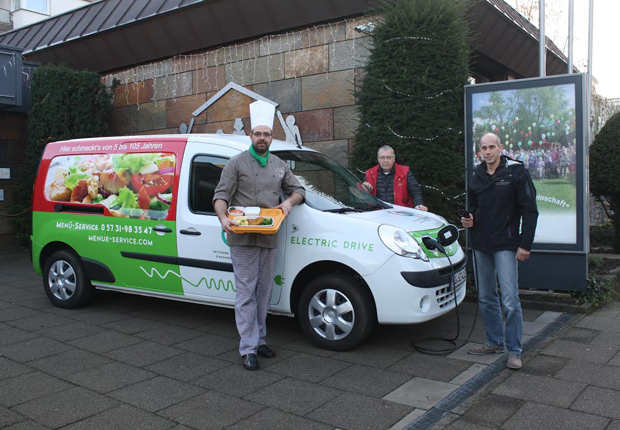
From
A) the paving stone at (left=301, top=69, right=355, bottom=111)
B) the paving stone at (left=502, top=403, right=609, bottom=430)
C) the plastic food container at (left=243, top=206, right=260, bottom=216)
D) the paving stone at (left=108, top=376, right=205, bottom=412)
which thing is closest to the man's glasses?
the plastic food container at (left=243, top=206, right=260, bottom=216)

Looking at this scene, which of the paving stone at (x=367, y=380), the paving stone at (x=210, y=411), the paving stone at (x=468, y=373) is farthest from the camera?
the paving stone at (x=468, y=373)

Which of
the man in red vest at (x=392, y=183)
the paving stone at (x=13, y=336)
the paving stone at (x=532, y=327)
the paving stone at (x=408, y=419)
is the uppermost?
the man in red vest at (x=392, y=183)

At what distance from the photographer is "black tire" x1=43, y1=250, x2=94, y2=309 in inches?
239

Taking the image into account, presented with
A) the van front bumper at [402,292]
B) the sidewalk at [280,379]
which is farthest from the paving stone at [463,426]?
the van front bumper at [402,292]

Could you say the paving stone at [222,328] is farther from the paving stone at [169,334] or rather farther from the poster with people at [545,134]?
the poster with people at [545,134]

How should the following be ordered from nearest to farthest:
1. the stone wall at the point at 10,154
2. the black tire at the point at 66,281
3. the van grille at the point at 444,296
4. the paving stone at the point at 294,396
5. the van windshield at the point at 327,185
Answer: the paving stone at the point at 294,396 < the van grille at the point at 444,296 < the van windshield at the point at 327,185 < the black tire at the point at 66,281 < the stone wall at the point at 10,154

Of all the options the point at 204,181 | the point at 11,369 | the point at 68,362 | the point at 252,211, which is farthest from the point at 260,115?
the point at 11,369

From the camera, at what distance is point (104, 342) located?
5012 millimetres

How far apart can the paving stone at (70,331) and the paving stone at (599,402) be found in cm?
411

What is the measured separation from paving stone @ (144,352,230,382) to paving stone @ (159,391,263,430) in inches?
18.0

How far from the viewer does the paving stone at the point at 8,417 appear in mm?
3334

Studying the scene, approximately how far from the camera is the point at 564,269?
6230mm

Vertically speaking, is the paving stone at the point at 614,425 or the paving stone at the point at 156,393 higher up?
the paving stone at the point at 156,393

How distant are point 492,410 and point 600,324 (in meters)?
2.62
